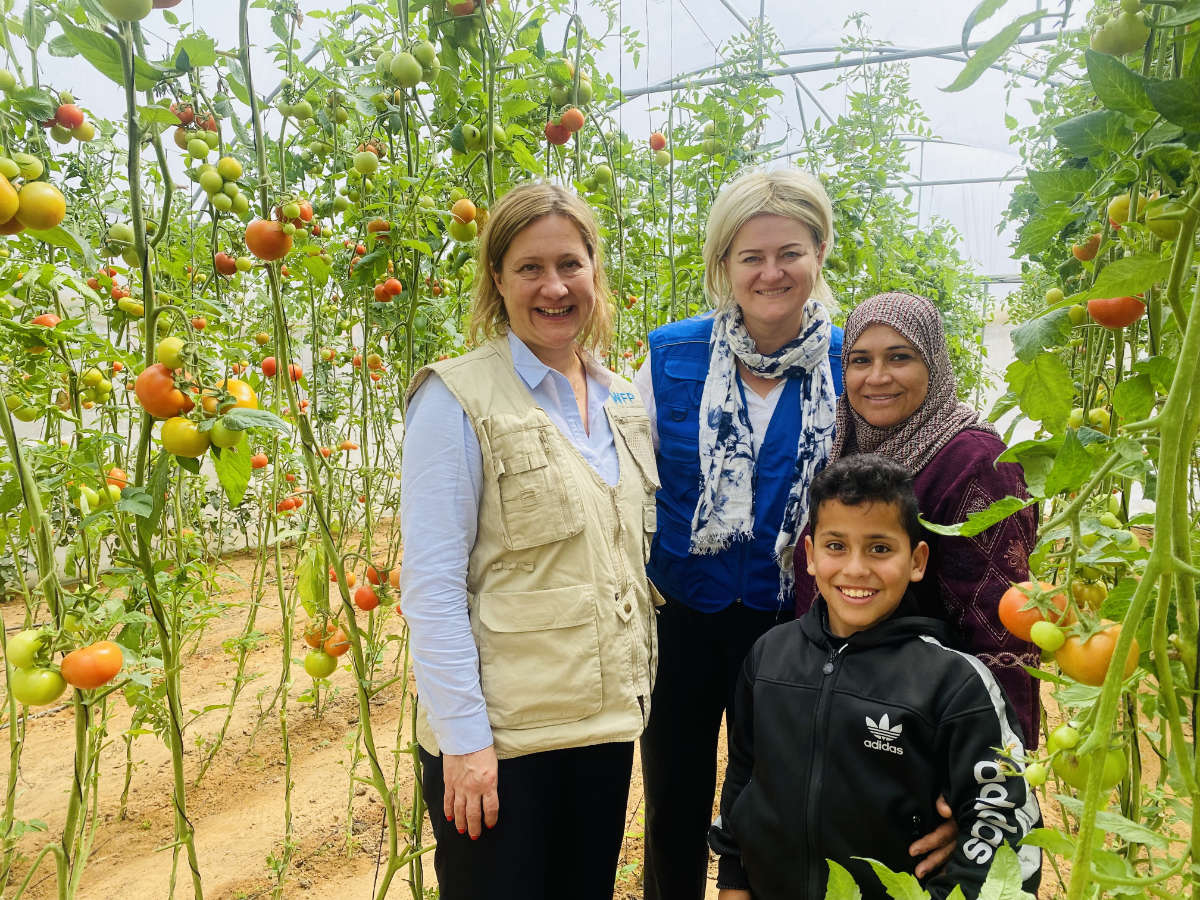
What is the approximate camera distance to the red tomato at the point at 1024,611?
598mm

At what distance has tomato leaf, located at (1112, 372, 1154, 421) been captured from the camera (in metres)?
0.53

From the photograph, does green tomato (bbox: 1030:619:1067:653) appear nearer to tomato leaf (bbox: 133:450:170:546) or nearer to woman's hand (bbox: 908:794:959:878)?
woman's hand (bbox: 908:794:959:878)

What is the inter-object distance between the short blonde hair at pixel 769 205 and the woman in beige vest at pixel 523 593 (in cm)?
36

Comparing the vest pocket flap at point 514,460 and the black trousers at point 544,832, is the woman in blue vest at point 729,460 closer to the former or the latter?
the black trousers at point 544,832

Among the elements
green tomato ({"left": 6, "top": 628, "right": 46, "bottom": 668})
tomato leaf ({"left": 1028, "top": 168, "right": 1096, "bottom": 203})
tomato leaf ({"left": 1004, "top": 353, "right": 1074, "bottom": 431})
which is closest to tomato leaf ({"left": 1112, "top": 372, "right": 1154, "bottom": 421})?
tomato leaf ({"left": 1004, "top": 353, "right": 1074, "bottom": 431})

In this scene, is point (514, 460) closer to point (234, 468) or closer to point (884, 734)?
point (234, 468)

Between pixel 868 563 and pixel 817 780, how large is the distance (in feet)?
1.02

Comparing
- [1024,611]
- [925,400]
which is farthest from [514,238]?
[1024,611]

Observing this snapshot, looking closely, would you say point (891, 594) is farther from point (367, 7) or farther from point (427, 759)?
point (367, 7)

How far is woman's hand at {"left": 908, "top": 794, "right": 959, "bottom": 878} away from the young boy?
0.01 meters

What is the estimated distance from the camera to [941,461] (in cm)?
120

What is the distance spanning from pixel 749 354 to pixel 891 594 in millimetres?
595

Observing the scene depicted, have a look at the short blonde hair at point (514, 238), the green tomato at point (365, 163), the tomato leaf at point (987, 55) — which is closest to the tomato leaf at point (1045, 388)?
the tomato leaf at point (987, 55)

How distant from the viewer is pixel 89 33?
2.71 ft
